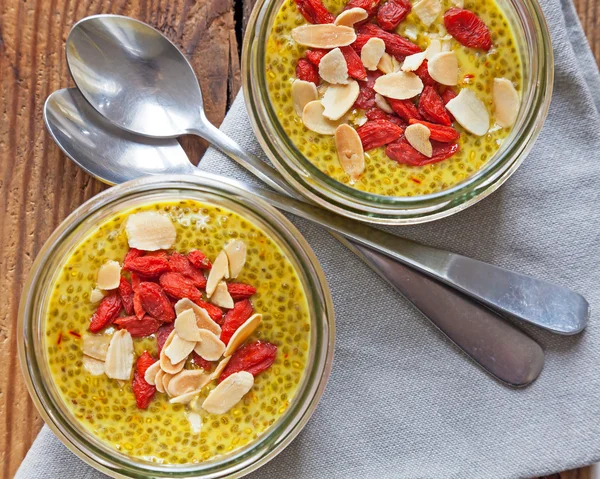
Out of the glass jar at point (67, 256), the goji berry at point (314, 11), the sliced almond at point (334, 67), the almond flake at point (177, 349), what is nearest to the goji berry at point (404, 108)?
the sliced almond at point (334, 67)

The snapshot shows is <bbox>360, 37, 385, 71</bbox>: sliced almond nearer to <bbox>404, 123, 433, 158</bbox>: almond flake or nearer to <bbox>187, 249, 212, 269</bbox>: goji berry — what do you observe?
<bbox>404, 123, 433, 158</bbox>: almond flake

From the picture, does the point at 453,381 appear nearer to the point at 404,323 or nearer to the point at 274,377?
the point at 404,323

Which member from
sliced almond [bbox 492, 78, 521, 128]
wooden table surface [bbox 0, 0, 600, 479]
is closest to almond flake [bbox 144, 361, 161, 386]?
wooden table surface [bbox 0, 0, 600, 479]

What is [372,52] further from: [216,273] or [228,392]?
[228,392]

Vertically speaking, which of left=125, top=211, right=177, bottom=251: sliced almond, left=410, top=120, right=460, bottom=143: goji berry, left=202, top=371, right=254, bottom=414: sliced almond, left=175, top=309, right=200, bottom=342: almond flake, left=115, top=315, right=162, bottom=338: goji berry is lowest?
left=202, top=371, right=254, bottom=414: sliced almond

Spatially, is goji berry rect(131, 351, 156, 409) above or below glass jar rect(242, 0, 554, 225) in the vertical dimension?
below

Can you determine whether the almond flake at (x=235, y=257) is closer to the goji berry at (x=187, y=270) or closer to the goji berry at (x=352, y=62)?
the goji berry at (x=187, y=270)

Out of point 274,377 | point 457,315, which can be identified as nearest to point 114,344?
point 274,377
